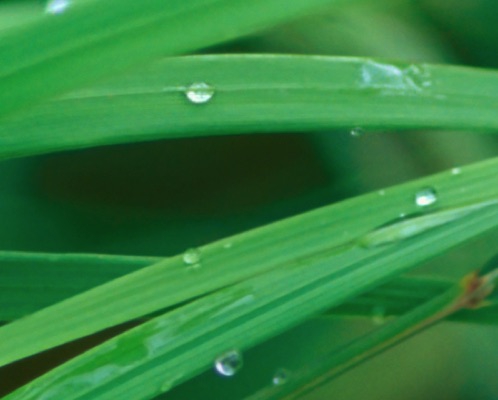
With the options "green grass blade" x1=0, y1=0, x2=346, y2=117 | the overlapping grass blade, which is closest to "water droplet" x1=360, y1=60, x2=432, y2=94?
the overlapping grass blade

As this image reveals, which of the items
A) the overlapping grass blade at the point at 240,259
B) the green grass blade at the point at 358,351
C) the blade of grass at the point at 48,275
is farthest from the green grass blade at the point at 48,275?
the green grass blade at the point at 358,351

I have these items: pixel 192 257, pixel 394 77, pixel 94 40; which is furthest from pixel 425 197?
pixel 94 40

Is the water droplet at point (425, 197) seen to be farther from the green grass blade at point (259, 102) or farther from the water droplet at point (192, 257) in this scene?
the water droplet at point (192, 257)

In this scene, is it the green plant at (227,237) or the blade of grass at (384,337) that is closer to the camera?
the green plant at (227,237)

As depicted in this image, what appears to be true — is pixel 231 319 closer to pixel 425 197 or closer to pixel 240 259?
pixel 240 259

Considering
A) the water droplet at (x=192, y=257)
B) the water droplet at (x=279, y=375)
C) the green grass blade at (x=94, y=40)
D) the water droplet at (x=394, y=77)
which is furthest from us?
the water droplet at (x=279, y=375)

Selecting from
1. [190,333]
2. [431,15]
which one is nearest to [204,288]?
[190,333]
